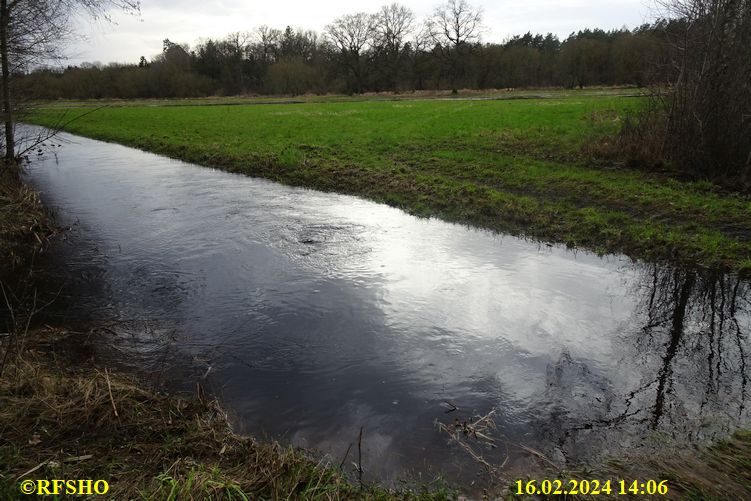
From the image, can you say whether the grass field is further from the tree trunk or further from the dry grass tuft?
the dry grass tuft

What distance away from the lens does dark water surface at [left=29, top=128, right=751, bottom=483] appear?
451cm

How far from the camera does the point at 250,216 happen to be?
38.9ft

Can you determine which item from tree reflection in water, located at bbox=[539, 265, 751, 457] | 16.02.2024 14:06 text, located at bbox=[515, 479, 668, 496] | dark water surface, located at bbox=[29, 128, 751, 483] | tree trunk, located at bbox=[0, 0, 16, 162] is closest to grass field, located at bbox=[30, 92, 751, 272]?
dark water surface, located at bbox=[29, 128, 751, 483]

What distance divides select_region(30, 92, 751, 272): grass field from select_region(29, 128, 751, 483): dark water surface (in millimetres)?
1143

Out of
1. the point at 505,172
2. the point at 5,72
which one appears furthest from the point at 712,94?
the point at 5,72

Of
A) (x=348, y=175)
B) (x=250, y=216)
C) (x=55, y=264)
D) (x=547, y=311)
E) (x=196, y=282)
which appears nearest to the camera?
(x=547, y=311)

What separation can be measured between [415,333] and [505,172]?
955 cm

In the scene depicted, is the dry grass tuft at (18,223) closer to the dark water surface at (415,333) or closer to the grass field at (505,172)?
the dark water surface at (415,333)

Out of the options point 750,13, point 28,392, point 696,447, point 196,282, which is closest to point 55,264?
point 196,282

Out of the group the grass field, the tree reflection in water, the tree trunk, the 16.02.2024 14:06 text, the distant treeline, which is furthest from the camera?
the distant treeline

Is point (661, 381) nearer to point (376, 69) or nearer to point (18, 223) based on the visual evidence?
point (18, 223)

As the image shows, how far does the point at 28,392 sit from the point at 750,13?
16.7 m

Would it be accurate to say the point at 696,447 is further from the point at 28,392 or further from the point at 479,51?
the point at 479,51

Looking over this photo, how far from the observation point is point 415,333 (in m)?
6.28
